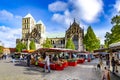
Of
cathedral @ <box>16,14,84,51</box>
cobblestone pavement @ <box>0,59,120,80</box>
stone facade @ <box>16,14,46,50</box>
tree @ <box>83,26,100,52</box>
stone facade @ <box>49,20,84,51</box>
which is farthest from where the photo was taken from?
stone facade @ <box>16,14,46,50</box>

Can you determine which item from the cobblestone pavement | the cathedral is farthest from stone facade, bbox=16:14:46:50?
the cobblestone pavement

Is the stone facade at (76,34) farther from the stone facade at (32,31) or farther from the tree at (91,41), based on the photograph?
the tree at (91,41)

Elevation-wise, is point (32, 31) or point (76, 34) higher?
point (32, 31)

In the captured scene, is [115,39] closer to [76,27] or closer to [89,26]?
[89,26]

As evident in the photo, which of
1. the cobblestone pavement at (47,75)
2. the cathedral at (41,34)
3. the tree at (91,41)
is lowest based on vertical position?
the cobblestone pavement at (47,75)

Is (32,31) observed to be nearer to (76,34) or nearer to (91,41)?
(76,34)

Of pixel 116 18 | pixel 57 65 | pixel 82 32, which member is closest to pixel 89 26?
pixel 82 32

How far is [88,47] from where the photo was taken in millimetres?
96875

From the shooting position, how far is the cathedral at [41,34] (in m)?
126

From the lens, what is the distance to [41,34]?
483 ft

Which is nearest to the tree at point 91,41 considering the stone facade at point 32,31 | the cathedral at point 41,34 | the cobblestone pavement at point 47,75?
the cathedral at point 41,34

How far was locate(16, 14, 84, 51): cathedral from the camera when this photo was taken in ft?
412

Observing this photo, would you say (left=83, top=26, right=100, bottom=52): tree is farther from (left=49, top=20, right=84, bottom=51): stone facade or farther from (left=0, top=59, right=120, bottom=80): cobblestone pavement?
(left=0, top=59, right=120, bottom=80): cobblestone pavement

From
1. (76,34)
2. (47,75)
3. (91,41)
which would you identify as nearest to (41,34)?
(76,34)
